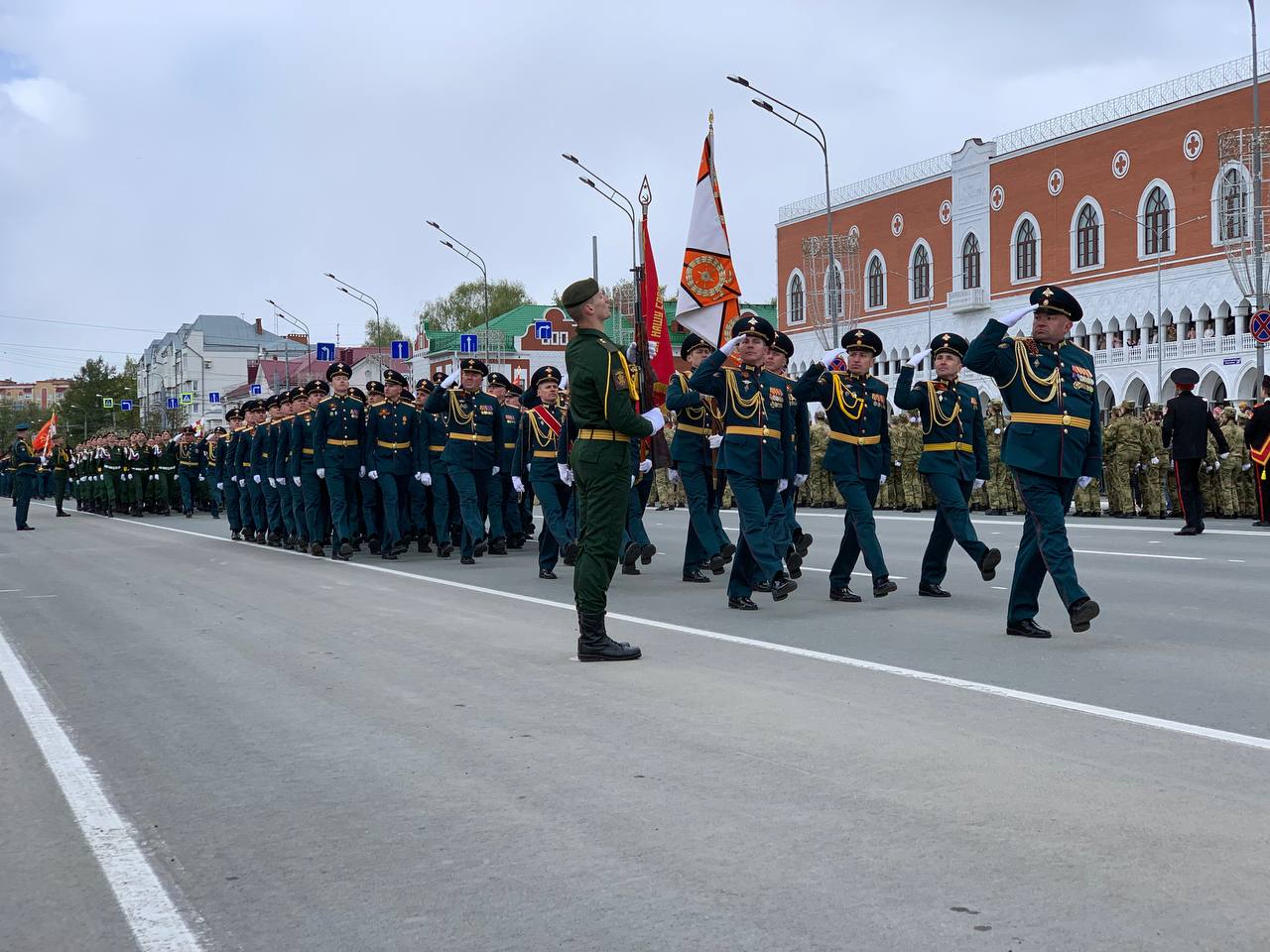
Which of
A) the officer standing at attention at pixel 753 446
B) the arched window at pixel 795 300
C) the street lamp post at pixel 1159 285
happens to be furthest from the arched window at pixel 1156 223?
the officer standing at attention at pixel 753 446

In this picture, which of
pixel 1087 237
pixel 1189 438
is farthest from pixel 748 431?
pixel 1087 237

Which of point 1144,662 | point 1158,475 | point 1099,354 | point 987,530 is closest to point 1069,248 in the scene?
point 1099,354

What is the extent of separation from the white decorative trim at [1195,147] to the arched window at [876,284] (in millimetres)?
19023

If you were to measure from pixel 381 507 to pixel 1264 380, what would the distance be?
11.4 m

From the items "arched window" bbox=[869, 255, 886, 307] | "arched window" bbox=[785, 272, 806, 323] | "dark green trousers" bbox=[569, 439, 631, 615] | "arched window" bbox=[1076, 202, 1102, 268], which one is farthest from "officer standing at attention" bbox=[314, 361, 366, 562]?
"arched window" bbox=[785, 272, 806, 323]

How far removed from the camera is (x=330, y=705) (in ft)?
23.2

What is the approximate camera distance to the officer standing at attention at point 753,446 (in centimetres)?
1061

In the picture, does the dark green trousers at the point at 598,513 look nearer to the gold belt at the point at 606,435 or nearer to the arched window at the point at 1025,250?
the gold belt at the point at 606,435

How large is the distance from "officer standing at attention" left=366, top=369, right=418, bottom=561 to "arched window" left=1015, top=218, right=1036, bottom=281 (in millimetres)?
47781

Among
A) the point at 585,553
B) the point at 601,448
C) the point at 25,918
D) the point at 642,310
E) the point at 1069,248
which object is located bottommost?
the point at 25,918

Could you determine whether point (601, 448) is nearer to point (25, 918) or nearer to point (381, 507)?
point (25, 918)

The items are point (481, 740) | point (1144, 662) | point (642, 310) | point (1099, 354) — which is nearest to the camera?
point (481, 740)

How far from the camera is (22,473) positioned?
29656 millimetres

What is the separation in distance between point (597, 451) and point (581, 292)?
93cm
